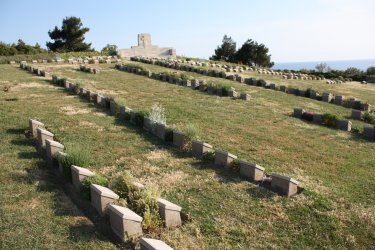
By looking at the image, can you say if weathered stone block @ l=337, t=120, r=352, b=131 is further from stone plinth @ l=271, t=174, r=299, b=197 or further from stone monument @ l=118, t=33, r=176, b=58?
stone monument @ l=118, t=33, r=176, b=58

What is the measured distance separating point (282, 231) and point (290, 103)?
37.1 feet

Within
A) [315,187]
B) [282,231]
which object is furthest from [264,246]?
[315,187]

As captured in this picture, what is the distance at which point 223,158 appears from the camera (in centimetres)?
765

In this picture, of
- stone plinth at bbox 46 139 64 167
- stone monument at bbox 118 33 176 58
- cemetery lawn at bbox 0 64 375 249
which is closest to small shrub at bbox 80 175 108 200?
cemetery lawn at bbox 0 64 375 249

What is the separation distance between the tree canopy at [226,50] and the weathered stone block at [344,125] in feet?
136

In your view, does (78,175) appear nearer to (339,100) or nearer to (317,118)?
(317,118)

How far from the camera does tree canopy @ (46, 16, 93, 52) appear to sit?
1944 inches

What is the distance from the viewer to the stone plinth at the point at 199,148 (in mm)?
8148

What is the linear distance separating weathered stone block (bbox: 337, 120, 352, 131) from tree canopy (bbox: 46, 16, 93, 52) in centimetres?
4425

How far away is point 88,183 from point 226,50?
160 feet

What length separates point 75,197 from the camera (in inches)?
243

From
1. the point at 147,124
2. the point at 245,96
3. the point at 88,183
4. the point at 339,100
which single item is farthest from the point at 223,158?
the point at 339,100

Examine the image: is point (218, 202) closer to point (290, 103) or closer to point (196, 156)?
point (196, 156)

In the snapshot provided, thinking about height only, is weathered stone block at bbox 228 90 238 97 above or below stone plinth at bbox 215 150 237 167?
above
